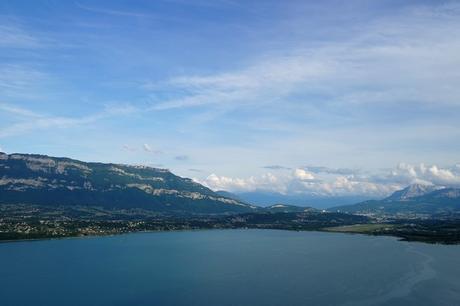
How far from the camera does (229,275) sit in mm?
113125

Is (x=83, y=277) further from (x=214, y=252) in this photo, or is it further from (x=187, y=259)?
(x=214, y=252)

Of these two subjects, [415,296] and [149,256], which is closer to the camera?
[415,296]

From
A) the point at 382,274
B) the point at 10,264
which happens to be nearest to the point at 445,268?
the point at 382,274

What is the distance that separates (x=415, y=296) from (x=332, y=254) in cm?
6249

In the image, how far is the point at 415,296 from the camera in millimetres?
92250

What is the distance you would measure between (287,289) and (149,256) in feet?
212

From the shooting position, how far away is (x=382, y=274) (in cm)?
11525

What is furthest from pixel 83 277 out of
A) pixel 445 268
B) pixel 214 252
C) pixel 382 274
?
pixel 445 268

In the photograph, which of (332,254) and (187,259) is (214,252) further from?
(332,254)

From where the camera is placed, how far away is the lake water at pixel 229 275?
90.0 m

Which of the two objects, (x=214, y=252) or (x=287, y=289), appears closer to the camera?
(x=287, y=289)

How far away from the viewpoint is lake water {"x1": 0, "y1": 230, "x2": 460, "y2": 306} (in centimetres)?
9000

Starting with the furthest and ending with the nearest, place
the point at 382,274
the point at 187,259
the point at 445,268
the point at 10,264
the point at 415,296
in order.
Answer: the point at 187,259, the point at 10,264, the point at 445,268, the point at 382,274, the point at 415,296

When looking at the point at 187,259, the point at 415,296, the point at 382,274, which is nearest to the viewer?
the point at 415,296
